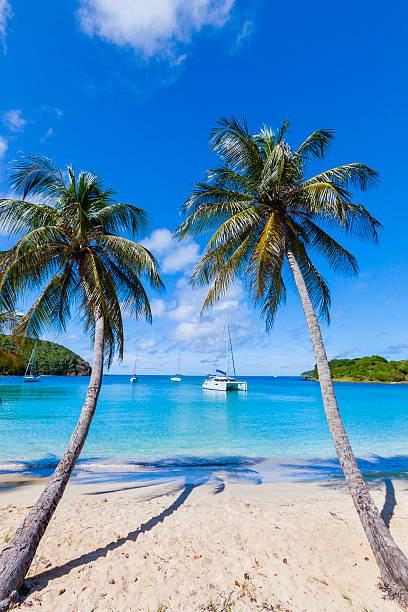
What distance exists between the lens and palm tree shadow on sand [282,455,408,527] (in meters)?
8.53

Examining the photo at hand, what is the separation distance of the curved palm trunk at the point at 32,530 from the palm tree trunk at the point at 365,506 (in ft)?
14.1

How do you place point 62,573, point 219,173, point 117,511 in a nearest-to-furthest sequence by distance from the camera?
point 62,573 < point 117,511 < point 219,173

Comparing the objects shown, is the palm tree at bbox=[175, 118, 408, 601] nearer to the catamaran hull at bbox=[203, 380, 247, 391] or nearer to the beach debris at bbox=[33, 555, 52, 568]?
the beach debris at bbox=[33, 555, 52, 568]

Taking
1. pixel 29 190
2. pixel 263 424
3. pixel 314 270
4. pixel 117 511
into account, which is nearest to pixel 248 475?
pixel 117 511

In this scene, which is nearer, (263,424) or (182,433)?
(182,433)

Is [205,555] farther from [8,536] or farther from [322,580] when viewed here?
[8,536]

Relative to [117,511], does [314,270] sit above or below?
above

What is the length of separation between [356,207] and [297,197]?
4.45 ft

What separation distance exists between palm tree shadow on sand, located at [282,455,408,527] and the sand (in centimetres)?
104

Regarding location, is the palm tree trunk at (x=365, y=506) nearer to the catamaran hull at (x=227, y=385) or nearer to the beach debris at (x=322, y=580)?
the beach debris at (x=322, y=580)

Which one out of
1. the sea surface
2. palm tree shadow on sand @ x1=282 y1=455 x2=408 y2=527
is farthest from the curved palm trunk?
palm tree shadow on sand @ x1=282 y1=455 x2=408 y2=527

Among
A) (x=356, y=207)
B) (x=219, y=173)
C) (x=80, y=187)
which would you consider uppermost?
(x=219, y=173)

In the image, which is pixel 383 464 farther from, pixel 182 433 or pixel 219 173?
pixel 219 173

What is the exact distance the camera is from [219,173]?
788 cm
